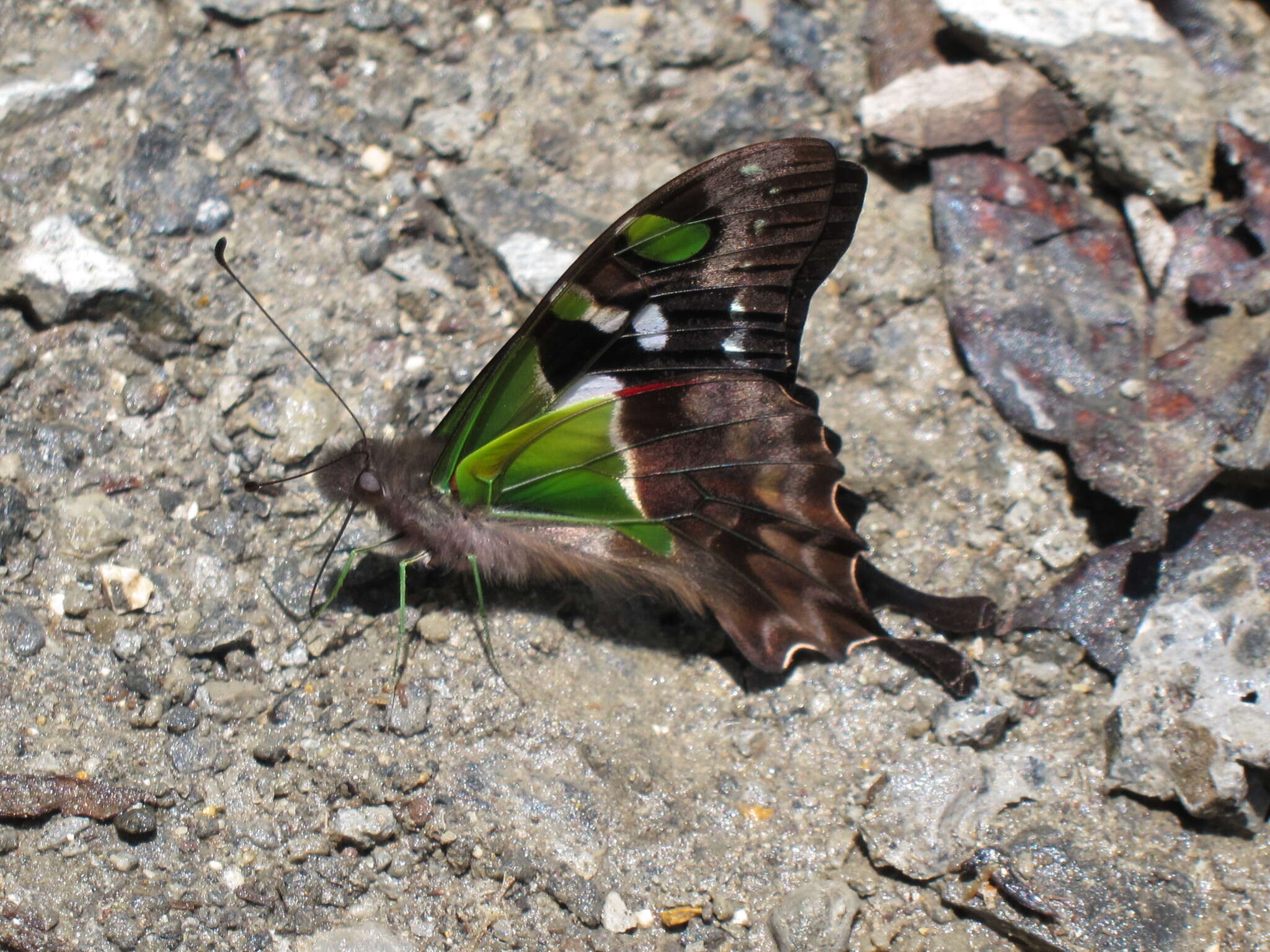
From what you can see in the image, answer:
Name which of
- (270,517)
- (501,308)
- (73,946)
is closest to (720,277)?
(501,308)

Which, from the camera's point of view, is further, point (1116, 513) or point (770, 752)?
point (1116, 513)

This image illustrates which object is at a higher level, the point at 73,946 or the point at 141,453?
the point at 141,453

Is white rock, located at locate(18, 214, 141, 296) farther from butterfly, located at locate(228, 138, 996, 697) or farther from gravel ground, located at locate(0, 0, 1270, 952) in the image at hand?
butterfly, located at locate(228, 138, 996, 697)

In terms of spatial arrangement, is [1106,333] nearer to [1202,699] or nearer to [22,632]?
[1202,699]

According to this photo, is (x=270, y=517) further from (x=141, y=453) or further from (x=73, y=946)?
(x=73, y=946)

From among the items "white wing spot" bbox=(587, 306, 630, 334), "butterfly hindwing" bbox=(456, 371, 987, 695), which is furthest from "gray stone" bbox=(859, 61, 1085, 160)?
"white wing spot" bbox=(587, 306, 630, 334)

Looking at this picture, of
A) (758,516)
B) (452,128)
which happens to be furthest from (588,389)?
(452,128)

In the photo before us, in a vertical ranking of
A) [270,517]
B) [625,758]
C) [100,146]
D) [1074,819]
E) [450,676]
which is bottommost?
[1074,819]
